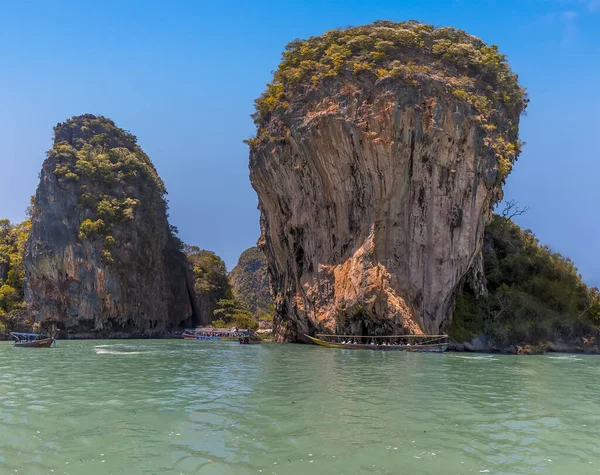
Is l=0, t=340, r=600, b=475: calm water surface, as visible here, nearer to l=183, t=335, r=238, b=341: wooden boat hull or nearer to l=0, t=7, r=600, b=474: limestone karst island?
l=0, t=7, r=600, b=474: limestone karst island

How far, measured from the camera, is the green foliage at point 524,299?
3881 cm

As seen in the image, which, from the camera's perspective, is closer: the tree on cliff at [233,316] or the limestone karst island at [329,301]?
the limestone karst island at [329,301]

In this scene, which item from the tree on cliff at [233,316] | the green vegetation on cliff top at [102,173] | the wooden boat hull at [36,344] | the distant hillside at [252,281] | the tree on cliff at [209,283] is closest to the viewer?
the wooden boat hull at [36,344]

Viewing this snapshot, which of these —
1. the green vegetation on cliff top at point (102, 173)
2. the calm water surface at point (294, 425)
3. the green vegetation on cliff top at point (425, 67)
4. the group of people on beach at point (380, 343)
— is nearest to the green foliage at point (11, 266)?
the green vegetation on cliff top at point (102, 173)

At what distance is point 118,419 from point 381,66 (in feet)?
118

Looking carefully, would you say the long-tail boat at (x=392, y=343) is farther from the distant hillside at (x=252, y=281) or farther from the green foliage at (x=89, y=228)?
the distant hillside at (x=252, y=281)

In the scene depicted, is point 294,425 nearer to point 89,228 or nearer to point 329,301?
point 329,301

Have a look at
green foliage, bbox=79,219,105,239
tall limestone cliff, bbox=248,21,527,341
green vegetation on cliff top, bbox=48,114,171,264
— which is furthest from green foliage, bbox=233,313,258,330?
tall limestone cliff, bbox=248,21,527,341

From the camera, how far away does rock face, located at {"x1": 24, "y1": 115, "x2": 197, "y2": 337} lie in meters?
57.3

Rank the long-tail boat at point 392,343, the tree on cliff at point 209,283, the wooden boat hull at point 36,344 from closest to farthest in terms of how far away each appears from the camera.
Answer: the long-tail boat at point 392,343, the wooden boat hull at point 36,344, the tree on cliff at point 209,283

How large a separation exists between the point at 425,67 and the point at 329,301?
2008cm

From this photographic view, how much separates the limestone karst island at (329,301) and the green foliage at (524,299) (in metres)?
0.19

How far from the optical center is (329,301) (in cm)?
4041

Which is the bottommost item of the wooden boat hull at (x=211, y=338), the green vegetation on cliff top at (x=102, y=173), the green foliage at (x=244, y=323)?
the wooden boat hull at (x=211, y=338)
